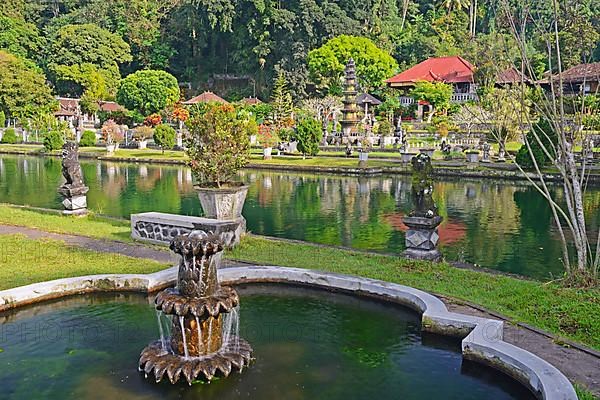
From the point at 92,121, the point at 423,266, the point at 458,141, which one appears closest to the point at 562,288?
the point at 423,266

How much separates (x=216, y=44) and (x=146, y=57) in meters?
8.81

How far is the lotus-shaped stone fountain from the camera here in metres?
6.07

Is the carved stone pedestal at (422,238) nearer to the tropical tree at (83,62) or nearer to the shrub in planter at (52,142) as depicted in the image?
the shrub in planter at (52,142)

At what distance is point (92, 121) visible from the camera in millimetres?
60969

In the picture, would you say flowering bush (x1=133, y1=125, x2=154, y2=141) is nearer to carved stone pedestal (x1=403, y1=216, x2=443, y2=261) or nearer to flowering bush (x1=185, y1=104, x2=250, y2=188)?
flowering bush (x1=185, y1=104, x2=250, y2=188)

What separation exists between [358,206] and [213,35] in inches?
2246

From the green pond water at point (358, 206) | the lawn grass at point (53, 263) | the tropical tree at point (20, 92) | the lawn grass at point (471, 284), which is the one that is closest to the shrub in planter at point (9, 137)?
the tropical tree at point (20, 92)

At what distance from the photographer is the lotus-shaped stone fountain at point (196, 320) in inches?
239

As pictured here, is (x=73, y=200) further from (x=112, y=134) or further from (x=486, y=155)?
(x=112, y=134)

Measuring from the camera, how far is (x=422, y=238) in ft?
35.1

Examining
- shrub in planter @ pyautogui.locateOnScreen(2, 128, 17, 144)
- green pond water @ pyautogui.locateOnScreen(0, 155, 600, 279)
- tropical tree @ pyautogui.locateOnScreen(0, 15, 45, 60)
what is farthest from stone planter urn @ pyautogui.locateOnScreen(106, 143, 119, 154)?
tropical tree @ pyautogui.locateOnScreen(0, 15, 45, 60)

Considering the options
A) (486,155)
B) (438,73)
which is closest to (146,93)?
(438,73)

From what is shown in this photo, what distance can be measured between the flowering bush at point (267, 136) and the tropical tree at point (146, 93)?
55.7 feet

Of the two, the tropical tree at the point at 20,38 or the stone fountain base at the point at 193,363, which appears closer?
the stone fountain base at the point at 193,363
